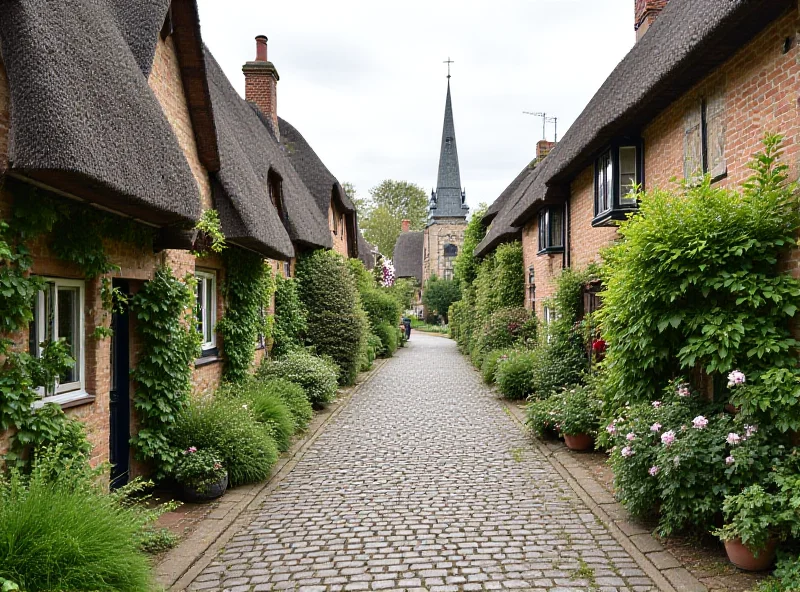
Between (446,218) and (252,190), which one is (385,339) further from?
(446,218)

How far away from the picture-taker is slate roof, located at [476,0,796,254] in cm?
547

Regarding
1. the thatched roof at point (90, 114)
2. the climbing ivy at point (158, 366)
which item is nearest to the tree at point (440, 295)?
the climbing ivy at point (158, 366)

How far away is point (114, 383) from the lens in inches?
269

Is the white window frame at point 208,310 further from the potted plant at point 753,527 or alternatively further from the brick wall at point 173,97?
the potted plant at point 753,527

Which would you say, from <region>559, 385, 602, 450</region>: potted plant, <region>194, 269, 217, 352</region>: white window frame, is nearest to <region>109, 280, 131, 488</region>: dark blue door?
<region>194, 269, 217, 352</region>: white window frame

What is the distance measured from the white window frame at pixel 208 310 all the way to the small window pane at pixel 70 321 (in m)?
3.59

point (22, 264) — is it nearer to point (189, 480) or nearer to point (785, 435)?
point (189, 480)

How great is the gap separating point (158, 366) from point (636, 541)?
5.10 metres

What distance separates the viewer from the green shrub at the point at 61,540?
364cm

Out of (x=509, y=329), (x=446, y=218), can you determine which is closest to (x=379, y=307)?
(x=509, y=329)

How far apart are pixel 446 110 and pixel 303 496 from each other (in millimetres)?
55932

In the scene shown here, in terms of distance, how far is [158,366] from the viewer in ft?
→ 22.8

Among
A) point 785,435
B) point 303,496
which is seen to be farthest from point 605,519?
point 303,496

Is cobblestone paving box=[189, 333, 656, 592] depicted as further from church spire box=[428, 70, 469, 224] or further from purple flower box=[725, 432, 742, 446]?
church spire box=[428, 70, 469, 224]
